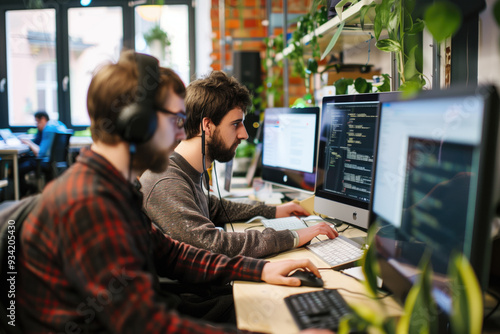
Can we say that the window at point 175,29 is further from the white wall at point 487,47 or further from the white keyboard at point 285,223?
the white wall at point 487,47

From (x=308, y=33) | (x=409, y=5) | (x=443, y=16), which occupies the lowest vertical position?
(x=443, y=16)

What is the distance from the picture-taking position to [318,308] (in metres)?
0.90

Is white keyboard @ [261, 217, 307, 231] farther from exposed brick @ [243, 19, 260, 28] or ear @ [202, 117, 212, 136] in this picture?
exposed brick @ [243, 19, 260, 28]

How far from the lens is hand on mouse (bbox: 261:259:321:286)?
108 centimetres

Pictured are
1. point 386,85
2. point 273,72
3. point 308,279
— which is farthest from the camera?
point 273,72

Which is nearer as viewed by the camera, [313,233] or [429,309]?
[429,309]

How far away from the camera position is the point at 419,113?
84 cm

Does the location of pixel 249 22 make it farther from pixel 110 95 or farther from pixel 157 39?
pixel 110 95

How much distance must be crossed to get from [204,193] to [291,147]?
52 centimetres

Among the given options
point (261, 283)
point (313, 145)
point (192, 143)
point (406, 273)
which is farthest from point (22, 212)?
point (313, 145)

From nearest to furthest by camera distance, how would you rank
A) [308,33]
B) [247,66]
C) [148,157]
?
[148,157] → [308,33] → [247,66]

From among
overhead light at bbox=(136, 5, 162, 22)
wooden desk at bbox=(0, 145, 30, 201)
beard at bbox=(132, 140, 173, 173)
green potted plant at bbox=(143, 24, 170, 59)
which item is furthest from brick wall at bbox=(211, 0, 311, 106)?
beard at bbox=(132, 140, 173, 173)

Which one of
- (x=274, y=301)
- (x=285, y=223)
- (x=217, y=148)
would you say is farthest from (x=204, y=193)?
(x=274, y=301)

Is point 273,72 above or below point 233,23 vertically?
below
